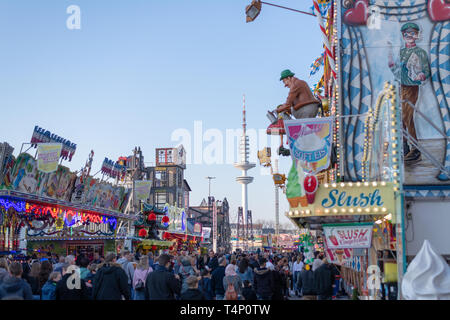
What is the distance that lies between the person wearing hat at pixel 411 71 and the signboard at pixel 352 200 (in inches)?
225

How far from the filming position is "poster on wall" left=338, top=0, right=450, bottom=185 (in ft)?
56.1

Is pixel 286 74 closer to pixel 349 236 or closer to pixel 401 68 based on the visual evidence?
pixel 401 68

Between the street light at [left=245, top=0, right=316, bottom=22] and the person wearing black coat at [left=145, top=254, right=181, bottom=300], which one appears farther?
the street light at [left=245, top=0, right=316, bottom=22]

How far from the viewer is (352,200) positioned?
1209 cm

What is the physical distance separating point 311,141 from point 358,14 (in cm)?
586

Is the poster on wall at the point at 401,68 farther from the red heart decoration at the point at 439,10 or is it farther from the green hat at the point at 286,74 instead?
the green hat at the point at 286,74

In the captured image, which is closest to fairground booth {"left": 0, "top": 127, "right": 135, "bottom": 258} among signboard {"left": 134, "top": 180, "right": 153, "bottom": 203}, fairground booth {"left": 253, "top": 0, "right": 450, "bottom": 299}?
signboard {"left": 134, "top": 180, "right": 153, "bottom": 203}

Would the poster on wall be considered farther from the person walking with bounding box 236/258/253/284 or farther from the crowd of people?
the person walking with bounding box 236/258/253/284

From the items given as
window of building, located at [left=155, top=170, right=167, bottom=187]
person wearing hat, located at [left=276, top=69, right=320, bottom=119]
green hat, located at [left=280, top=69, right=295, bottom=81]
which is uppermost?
window of building, located at [left=155, top=170, right=167, bottom=187]

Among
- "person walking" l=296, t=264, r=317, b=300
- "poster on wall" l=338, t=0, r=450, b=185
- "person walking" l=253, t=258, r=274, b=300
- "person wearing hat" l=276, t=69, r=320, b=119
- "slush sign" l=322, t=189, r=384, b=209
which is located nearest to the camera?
"person walking" l=253, t=258, r=274, b=300

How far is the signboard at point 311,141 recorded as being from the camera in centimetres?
1505

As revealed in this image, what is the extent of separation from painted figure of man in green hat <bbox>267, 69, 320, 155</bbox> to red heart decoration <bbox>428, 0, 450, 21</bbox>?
4.65 metres
